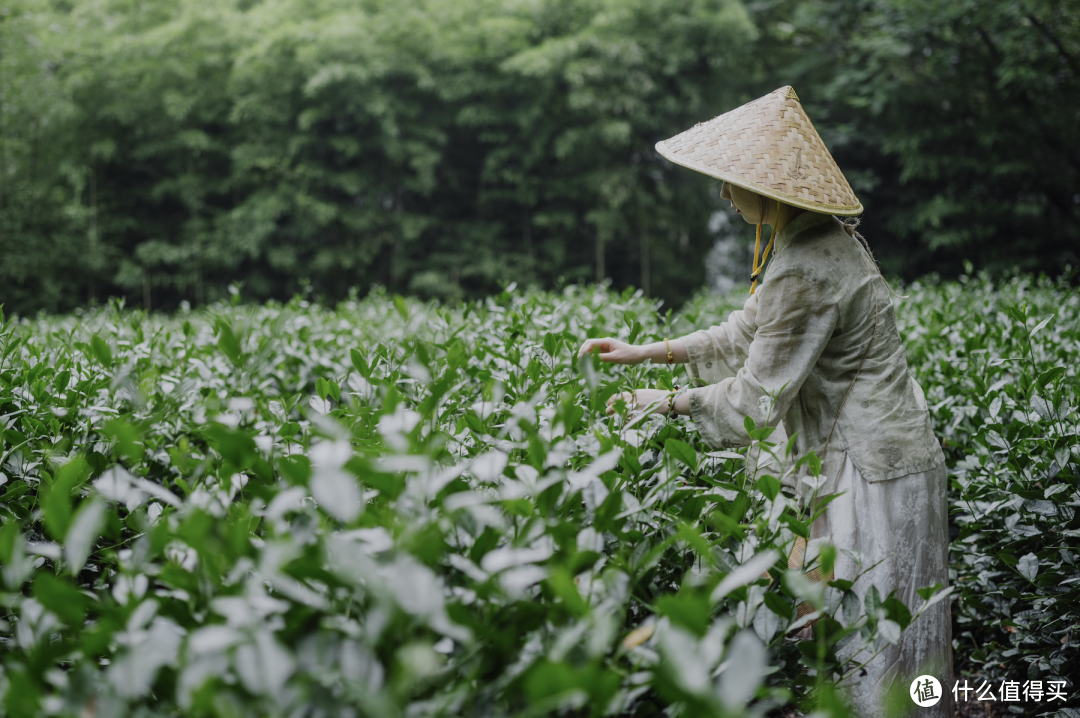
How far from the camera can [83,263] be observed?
16016 mm

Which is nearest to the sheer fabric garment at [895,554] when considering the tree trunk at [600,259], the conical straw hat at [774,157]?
the conical straw hat at [774,157]

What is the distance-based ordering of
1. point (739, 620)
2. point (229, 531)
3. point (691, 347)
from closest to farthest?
1. point (229, 531)
2. point (739, 620)
3. point (691, 347)

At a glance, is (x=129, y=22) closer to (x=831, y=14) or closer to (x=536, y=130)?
(x=536, y=130)

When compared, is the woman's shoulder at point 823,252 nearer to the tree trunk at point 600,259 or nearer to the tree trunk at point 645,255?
the tree trunk at point 600,259

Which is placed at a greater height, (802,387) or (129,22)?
(129,22)

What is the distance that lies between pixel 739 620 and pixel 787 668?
0.24 m

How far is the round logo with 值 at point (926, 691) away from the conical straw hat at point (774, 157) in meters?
1.07

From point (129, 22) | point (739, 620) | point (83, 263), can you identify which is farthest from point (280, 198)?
point (739, 620)

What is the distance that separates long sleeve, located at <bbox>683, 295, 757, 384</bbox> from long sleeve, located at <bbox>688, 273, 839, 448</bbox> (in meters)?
0.31

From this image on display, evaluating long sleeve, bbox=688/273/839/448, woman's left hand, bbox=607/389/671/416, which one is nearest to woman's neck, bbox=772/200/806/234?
long sleeve, bbox=688/273/839/448

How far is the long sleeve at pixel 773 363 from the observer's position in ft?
4.90

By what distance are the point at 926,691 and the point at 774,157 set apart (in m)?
1.27

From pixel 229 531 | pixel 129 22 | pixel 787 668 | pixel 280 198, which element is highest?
pixel 129 22

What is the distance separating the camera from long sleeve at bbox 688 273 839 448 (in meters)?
1.49
